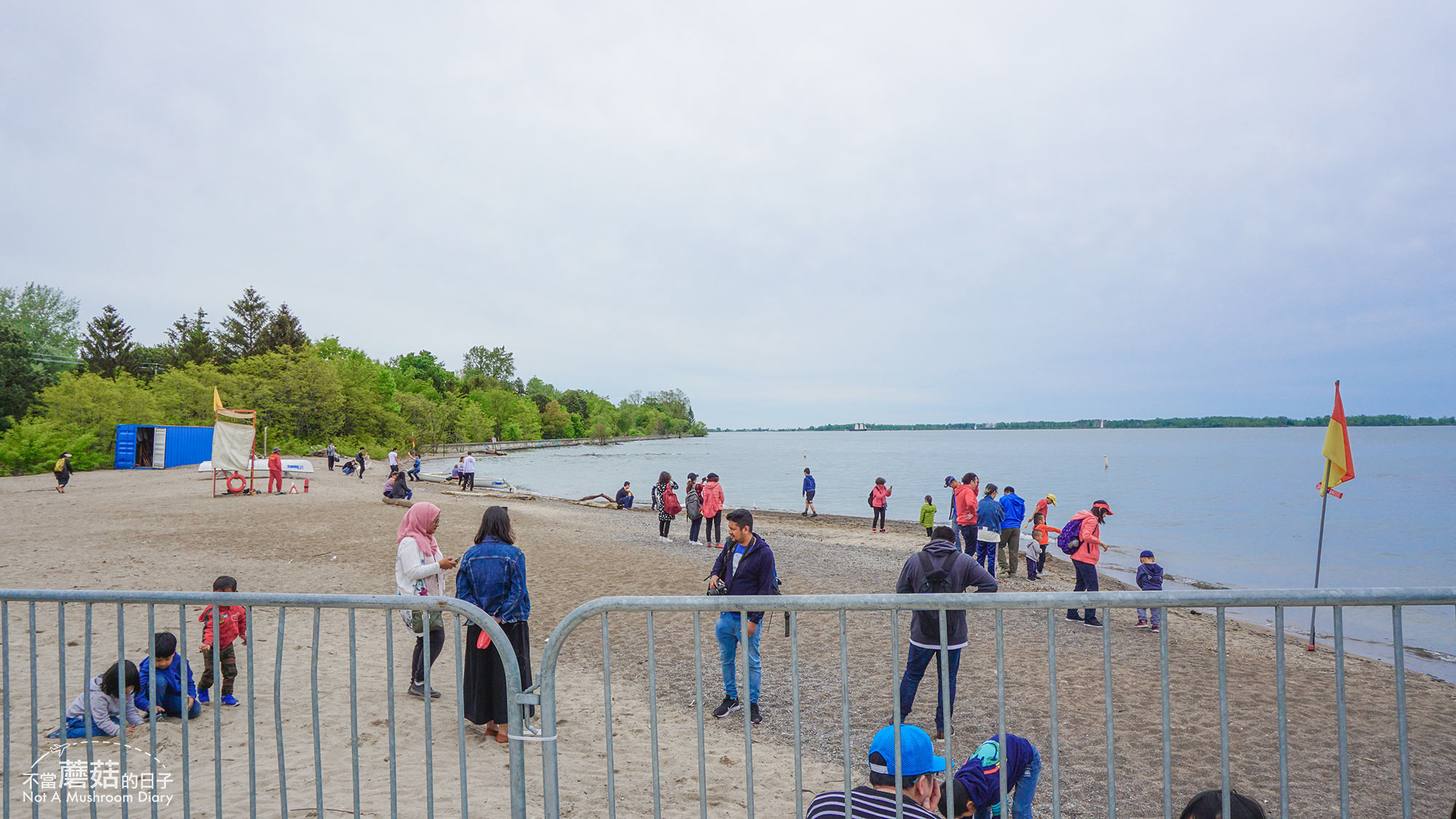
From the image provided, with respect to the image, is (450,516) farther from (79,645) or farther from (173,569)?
(79,645)

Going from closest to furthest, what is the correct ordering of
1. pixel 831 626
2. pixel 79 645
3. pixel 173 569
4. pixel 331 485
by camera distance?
pixel 79 645, pixel 831 626, pixel 173 569, pixel 331 485

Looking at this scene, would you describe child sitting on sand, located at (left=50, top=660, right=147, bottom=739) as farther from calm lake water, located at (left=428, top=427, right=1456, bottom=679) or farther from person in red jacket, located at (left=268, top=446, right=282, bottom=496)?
person in red jacket, located at (left=268, top=446, right=282, bottom=496)

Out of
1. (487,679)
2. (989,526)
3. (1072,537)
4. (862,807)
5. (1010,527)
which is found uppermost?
(862,807)

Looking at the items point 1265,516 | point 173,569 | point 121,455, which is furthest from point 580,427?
point 173,569

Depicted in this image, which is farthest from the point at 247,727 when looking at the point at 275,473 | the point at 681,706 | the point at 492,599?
the point at 275,473

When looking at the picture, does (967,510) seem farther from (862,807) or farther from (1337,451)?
(862,807)

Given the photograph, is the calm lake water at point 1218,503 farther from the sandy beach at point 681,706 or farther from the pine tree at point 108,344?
the pine tree at point 108,344

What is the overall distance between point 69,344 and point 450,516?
210 ft

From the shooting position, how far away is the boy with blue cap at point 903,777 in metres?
2.47

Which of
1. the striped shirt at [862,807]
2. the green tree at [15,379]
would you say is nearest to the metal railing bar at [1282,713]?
the striped shirt at [862,807]

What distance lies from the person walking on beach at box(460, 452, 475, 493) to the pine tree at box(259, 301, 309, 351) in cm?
4127

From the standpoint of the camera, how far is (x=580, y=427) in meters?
154

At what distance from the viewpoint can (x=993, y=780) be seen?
3.06m

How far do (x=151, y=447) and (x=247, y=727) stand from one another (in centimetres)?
3879
